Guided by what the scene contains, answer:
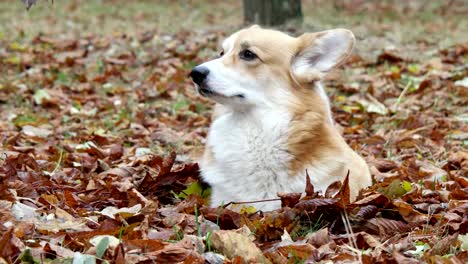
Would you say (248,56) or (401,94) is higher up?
(248,56)

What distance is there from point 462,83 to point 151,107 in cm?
292

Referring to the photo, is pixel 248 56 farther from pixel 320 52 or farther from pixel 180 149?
pixel 180 149

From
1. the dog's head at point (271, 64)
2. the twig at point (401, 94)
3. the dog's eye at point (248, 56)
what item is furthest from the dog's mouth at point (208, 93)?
the twig at point (401, 94)

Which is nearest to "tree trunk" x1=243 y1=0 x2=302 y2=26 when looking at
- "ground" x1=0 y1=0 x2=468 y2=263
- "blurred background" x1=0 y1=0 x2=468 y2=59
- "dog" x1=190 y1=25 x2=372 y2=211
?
"blurred background" x1=0 y1=0 x2=468 y2=59

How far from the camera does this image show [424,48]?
920 centimetres

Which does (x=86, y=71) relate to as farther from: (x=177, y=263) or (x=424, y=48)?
(x=177, y=263)

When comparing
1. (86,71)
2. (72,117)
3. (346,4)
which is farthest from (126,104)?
(346,4)

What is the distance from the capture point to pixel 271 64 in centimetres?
413

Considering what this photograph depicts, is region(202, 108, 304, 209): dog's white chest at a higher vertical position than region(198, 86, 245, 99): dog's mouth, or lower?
lower

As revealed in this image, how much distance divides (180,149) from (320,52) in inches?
65.2

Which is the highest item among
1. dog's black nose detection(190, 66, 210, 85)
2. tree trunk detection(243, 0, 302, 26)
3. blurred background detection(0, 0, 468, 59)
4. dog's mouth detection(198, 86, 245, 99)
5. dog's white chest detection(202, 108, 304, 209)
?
dog's black nose detection(190, 66, 210, 85)

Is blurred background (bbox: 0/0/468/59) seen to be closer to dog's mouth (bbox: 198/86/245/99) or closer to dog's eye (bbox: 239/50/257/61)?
dog's eye (bbox: 239/50/257/61)

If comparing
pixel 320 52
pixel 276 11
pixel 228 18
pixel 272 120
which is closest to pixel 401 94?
pixel 320 52

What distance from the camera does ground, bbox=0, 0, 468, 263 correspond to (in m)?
2.97
